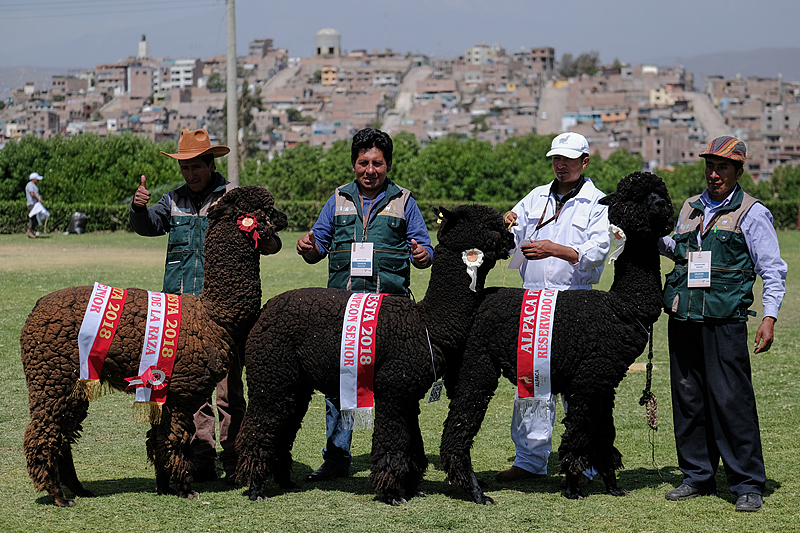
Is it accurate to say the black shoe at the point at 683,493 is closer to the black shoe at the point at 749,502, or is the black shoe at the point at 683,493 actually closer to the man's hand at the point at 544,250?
the black shoe at the point at 749,502

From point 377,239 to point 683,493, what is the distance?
2690mm

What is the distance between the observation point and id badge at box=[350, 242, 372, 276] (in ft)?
20.7

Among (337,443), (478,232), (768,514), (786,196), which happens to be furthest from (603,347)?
(786,196)

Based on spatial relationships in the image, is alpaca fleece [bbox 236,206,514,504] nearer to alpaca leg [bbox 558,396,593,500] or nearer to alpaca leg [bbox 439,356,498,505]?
alpaca leg [bbox 439,356,498,505]

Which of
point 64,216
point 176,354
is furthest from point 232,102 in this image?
point 176,354

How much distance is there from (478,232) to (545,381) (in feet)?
3.49

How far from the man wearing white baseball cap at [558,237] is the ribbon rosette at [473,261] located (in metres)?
0.44

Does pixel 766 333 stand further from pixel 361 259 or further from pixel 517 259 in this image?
pixel 361 259

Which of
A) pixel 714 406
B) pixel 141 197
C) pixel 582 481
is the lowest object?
pixel 582 481

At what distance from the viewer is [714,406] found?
5.87 metres

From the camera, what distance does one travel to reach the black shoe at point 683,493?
5883 mm

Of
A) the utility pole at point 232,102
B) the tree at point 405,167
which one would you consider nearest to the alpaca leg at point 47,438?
the utility pole at point 232,102

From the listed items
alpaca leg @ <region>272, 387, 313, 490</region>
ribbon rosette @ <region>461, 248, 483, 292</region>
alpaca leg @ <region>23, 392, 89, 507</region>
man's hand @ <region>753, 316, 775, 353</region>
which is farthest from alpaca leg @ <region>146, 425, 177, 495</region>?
man's hand @ <region>753, 316, 775, 353</region>

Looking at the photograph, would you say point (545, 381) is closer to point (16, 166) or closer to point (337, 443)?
point (337, 443)
